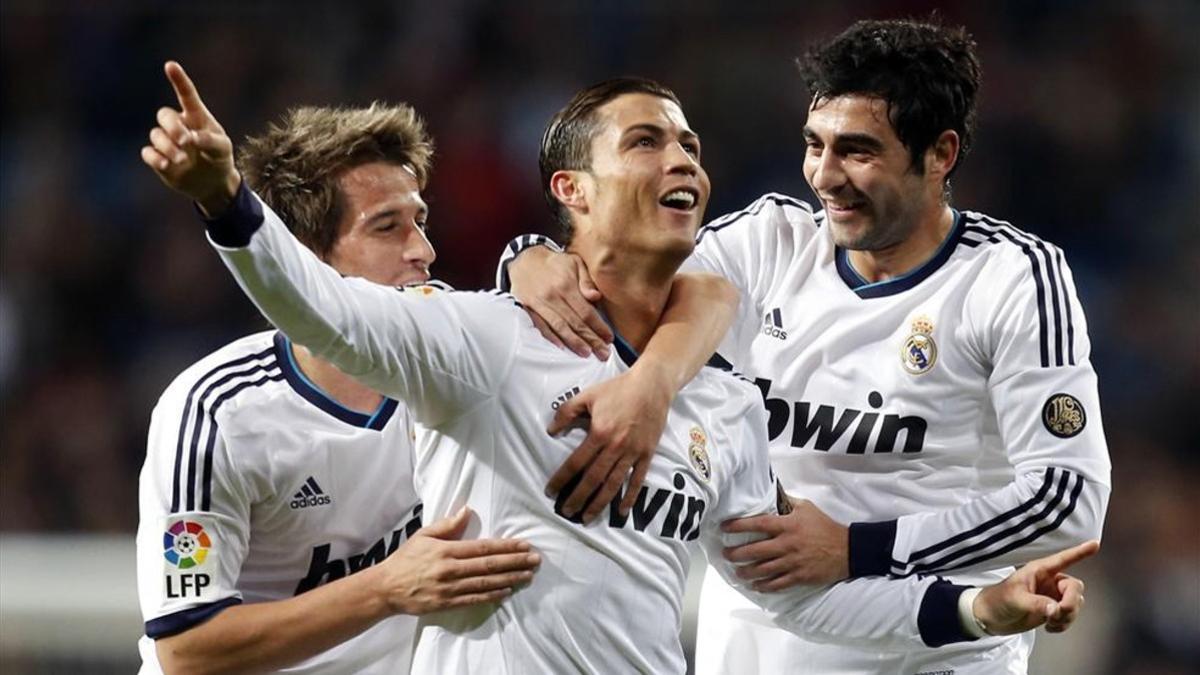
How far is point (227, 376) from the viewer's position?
3652 mm

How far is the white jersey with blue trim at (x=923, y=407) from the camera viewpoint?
3.99 metres

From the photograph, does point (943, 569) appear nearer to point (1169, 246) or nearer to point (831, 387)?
point (831, 387)

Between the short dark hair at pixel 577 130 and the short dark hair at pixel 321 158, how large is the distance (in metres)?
0.60

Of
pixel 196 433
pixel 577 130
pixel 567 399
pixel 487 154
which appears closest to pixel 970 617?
pixel 567 399

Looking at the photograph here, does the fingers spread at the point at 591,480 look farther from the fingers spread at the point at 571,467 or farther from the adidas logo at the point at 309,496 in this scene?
the adidas logo at the point at 309,496

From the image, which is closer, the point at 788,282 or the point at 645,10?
the point at 788,282

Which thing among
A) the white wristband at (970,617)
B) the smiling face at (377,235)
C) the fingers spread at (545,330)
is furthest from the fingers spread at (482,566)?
the white wristband at (970,617)

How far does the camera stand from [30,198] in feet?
32.9

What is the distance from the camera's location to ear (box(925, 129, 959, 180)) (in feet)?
14.0

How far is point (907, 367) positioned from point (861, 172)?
0.46 meters

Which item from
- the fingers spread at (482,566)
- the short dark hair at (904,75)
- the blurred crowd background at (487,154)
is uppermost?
the blurred crowd background at (487,154)

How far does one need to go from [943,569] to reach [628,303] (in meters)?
1.01

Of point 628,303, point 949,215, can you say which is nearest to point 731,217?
point 949,215

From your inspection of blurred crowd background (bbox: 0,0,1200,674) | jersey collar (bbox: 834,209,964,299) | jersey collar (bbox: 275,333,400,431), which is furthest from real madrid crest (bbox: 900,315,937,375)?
blurred crowd background (bbox: 0,0,1200,674)
